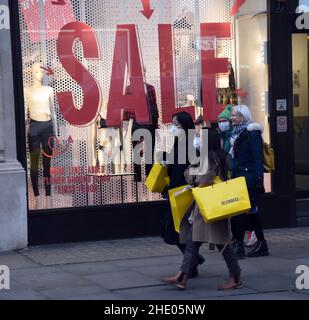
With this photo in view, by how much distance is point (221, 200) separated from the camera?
8195 millimetres

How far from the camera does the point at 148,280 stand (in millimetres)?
9086

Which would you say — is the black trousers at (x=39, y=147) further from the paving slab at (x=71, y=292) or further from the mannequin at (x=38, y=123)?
the paving slab at (x=71, y=292)

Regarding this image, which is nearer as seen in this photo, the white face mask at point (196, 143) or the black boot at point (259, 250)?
the white face mask at point (196, 143)

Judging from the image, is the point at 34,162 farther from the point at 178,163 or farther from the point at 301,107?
the point at 301,107

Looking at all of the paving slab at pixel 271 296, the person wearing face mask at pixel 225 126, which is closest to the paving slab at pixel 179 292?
the paving slab at pixel 271 296

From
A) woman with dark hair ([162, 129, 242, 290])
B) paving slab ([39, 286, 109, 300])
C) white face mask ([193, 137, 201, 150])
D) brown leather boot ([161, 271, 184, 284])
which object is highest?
white face mask ([193, 137, 201, 150])

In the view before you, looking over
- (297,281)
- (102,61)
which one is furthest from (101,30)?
(297,281)

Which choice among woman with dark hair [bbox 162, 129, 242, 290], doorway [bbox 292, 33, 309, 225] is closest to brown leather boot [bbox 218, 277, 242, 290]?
woman with dark hair [bbox 162, 129, 242, 290]

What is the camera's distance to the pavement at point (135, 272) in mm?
8406

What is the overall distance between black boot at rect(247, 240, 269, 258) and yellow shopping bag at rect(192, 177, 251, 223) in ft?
7.64

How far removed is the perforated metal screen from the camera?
11.7 m

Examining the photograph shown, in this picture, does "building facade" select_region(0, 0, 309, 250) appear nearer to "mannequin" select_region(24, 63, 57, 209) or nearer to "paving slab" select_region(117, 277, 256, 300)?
"mannequin" select_region(24, 63, 57, 209)

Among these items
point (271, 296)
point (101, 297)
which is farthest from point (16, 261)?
point (271, 296)

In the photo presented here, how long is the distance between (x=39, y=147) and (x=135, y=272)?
9.62 ft
